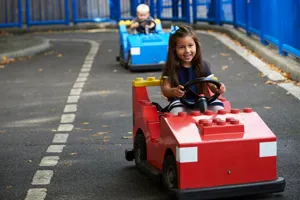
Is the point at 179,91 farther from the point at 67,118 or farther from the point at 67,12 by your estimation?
the point at 67,12

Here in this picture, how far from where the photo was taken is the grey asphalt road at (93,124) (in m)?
6.53

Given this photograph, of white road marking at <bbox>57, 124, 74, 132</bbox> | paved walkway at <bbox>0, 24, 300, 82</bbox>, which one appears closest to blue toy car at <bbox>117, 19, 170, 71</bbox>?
paved walkway at <bbox>0, 24, 300, 82</bbox>

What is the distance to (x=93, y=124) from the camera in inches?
374

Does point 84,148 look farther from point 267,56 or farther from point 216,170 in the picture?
point 267,56

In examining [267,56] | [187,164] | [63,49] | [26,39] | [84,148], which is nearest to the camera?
[187,164]

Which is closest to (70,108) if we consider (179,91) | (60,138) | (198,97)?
(60,138)

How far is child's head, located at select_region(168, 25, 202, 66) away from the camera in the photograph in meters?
6.71

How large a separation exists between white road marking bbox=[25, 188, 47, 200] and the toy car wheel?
0.93 meters

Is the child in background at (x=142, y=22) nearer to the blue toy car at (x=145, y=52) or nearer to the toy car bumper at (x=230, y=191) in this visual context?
the blue toy car at (x=145, y=52)

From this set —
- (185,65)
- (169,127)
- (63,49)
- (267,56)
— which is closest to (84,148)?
(185,65)

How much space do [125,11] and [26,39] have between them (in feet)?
26.0

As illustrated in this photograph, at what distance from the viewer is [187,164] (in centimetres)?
566

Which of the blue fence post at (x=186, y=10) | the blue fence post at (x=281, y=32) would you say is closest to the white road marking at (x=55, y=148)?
the blue fence post at (x=281, y=32)

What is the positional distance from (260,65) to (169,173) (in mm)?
8995
